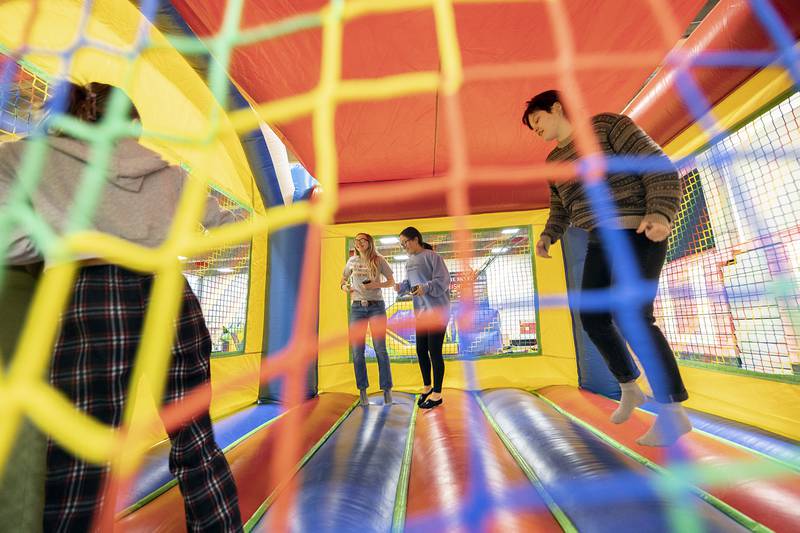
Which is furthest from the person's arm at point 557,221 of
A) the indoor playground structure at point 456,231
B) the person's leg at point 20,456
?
the person's leg at point 20,456

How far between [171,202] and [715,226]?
1.44 meters

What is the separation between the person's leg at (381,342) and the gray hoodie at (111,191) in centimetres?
109

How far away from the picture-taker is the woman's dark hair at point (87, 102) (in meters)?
0.56

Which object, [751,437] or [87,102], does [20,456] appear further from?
[751,437]

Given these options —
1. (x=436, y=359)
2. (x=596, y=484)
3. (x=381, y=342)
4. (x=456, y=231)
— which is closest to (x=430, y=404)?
(x=436, y=359)

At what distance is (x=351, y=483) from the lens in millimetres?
740

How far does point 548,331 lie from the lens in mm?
1915

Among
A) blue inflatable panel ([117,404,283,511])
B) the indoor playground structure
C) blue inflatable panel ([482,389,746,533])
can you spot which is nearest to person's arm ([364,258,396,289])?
the indoor playground structure

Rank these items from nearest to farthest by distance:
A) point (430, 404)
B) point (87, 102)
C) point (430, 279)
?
point (87, 102) < point (430, 404) < point (430, 279)

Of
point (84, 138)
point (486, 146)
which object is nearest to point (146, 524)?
point (84, 138)

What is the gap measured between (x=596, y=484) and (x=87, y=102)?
3.44 feet

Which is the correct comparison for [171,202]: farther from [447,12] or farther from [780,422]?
[780,422]

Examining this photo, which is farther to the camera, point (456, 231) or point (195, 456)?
point (456, 231)

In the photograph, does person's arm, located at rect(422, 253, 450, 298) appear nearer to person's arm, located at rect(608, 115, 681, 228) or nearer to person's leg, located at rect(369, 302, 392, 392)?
person's leg, located at rect(369, 302, 392, 392)
